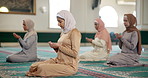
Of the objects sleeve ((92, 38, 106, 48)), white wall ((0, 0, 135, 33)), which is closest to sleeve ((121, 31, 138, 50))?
sleeve ((92, 38, 106, 48))

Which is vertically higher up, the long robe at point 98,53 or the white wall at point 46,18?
the white wall at point 46,18

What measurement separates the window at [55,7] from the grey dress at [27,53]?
6.33 metres

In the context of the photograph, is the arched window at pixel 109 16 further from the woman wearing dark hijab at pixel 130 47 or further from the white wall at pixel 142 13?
the woman wearing dark hijab at pixel 130 47

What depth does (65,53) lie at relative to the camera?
3.22 m

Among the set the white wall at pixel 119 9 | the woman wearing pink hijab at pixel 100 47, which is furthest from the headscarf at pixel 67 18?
the white wall at pixel 119 9

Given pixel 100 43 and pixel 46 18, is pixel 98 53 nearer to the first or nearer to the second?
pixel 100 43

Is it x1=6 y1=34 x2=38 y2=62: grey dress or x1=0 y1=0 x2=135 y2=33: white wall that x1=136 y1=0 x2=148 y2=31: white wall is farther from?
x1=6 y1=34 x2=38 y2=62: grey dress

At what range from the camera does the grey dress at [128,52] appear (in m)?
4.30

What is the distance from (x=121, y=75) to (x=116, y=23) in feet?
47.7

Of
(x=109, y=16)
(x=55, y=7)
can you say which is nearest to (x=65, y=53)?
(x=55, y=7)

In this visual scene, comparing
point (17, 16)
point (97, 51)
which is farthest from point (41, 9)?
point (97, 51)

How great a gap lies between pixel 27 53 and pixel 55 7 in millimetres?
6633

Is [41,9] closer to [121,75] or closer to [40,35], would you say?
[40,35]

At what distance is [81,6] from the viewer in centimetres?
1137
